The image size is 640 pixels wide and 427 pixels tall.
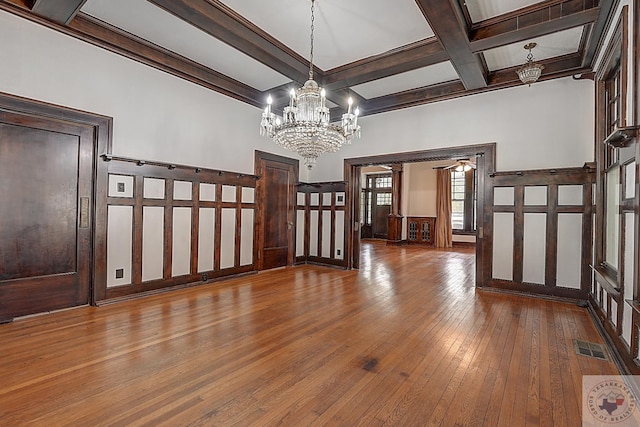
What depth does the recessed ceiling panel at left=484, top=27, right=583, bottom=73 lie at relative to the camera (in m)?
3.88

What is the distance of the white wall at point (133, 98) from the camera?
3297mm

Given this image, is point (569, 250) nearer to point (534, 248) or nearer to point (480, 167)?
point (534, 248)

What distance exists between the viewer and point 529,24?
11.1ft

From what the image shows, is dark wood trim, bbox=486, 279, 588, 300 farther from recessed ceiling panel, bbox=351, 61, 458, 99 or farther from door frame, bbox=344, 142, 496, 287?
recessed ceiling panel, bbox=351, 61, 458, 99

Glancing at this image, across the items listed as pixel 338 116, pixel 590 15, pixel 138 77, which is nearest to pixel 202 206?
pixel 138 77

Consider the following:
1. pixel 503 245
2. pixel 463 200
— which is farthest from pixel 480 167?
pixel 463 200

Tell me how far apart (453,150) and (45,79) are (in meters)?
5.72

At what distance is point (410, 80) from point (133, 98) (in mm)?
4275

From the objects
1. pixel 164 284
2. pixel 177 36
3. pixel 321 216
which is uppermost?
pixel 177 36

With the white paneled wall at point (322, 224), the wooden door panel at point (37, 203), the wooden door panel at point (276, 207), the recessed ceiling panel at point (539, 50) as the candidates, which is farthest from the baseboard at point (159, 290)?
the recessed ceiling panel at point (539, 50)

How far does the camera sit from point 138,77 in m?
4.20

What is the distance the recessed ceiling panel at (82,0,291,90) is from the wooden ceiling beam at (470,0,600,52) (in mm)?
2973

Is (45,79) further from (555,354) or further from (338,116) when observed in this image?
(555,354)

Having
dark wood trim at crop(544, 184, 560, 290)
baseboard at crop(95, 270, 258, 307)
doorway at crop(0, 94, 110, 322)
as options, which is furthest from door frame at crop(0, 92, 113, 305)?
dark wood trim at crop(544, 184, 560, 290)
